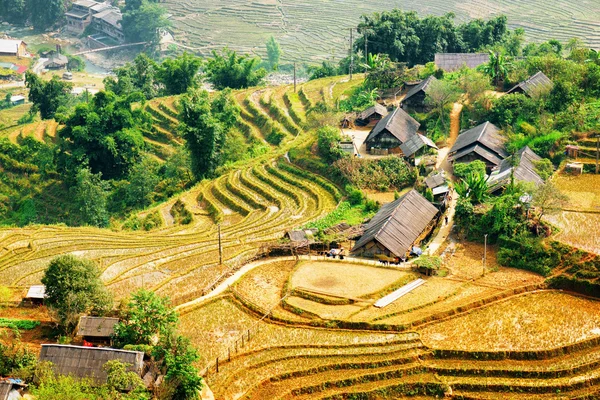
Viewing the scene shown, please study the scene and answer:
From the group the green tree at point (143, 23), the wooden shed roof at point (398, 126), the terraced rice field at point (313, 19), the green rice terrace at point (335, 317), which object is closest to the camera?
the green rice terrace at point (335, 317)

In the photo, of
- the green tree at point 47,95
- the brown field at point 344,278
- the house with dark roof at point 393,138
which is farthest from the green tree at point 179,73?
the brown field at point 344,278

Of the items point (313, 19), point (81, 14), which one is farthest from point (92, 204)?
point (81, 14)

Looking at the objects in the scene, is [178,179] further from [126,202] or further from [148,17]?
[148,17]

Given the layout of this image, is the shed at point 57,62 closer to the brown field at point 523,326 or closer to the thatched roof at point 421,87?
the thatched roof at point 421,87

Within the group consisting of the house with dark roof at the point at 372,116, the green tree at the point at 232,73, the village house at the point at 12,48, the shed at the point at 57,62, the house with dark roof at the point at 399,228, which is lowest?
the shed at the point at 57,62

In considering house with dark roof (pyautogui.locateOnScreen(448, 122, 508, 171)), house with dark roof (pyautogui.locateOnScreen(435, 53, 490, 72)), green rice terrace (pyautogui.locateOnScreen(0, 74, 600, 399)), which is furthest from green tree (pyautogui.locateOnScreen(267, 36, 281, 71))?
green rice terrace (pyautogui.locateOnScreen(0, 74, 600, 399))

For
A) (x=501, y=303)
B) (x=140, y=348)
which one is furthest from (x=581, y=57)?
(x=140, y=348)
